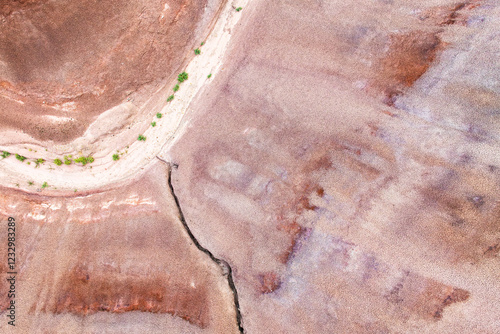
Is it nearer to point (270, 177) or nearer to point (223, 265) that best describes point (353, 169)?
point (270, 177)

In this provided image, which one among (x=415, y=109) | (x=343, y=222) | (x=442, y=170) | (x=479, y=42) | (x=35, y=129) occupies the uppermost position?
(x=479, y=42)

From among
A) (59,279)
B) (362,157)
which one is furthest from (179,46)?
(59,279)

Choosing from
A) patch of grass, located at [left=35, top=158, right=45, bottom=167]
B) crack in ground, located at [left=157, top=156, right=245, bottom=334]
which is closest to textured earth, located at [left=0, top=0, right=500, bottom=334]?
crack in ground, located at [left=157, top=156, right=245, bottom=334]

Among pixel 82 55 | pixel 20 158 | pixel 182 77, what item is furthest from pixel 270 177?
pixel 20 158

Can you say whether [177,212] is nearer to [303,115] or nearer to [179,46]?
[303,115]

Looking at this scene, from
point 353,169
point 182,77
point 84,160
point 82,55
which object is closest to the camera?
point 353,169

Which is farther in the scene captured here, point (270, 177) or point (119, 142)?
point (119, 142)

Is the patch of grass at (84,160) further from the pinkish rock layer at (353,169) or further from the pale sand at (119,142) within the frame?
the pinkish rock layer at (353,169)

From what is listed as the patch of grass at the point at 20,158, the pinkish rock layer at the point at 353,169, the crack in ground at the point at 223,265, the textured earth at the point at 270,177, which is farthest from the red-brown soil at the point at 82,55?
the crack in ground at the point at 223,265
